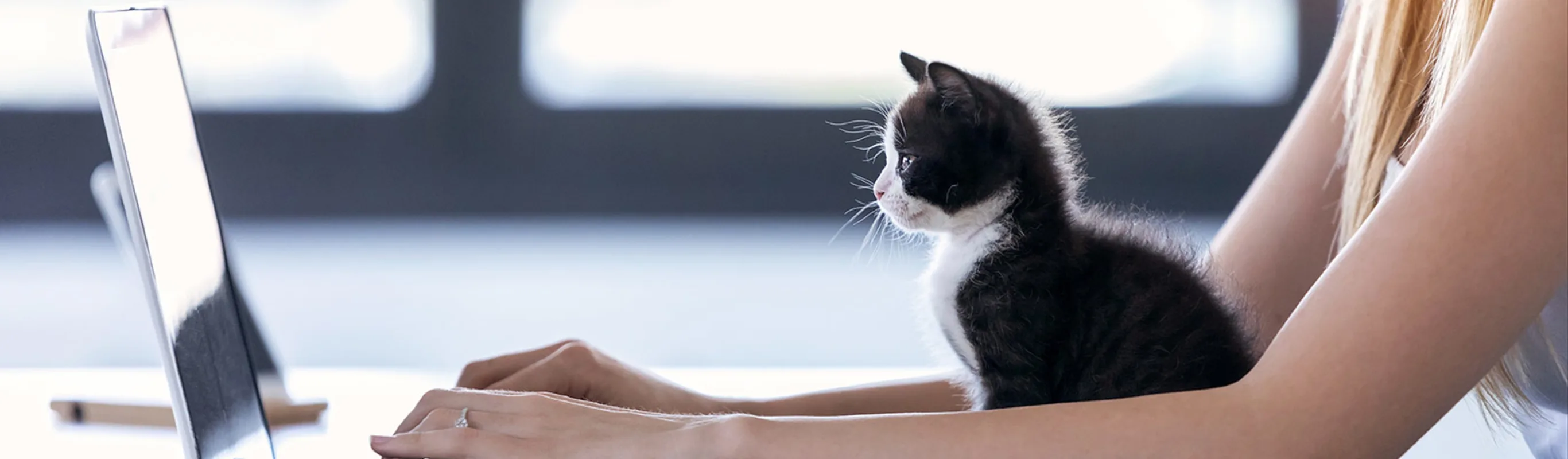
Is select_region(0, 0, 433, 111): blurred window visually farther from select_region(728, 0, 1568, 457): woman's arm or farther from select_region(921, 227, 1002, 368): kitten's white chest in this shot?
select_region(728, 0, 1568, 457): woman's arm

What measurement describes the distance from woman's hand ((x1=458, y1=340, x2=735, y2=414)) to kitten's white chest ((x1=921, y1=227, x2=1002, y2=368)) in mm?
195

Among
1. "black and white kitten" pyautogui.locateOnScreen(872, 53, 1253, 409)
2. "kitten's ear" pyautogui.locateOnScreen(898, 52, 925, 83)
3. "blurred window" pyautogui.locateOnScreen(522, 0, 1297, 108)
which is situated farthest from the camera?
"blurred window" pyautogui.locateOnScreen(522, 0, 1297, 108)

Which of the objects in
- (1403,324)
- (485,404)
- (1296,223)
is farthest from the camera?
(1296,223)

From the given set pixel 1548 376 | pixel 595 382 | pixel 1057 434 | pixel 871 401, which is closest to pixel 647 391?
→ pixel 595 382

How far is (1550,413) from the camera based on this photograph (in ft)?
2.94

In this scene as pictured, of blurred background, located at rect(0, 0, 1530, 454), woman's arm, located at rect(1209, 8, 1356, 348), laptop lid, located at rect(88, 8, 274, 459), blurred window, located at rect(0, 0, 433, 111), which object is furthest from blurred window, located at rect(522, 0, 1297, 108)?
laptop lid, located at rect(88, 8, 274, 459)

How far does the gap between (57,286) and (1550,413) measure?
3156 millimetres

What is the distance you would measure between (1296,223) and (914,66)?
0.42 m

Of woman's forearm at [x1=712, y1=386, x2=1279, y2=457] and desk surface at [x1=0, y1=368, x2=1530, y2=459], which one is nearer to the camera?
woman's forearm at [x1=712, y1=386, x2=1279, y2=457]

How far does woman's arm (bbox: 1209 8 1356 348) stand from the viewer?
106 centimetres

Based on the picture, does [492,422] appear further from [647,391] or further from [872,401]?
[872,401]

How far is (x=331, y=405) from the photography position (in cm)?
101

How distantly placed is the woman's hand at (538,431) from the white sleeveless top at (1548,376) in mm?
523

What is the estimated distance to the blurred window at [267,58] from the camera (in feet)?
10.7
